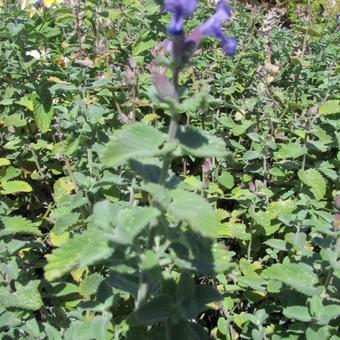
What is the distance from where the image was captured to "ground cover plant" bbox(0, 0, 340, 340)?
132cm

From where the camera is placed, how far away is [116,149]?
1.30m

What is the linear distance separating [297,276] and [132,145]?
1.01 meters

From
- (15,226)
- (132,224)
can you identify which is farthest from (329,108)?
(132,224)

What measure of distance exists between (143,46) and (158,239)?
1944mm

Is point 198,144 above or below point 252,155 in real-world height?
below

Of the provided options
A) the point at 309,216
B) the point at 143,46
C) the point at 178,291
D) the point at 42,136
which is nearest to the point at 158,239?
the point at 178,291

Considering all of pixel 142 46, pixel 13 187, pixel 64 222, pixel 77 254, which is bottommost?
pixel 77 254

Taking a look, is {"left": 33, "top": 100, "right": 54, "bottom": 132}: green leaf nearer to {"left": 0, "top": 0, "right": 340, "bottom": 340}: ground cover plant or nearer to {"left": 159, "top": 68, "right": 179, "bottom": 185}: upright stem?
{"left": 0, "top": 0, "right": 340, "bottom": 340}: ground cover plant

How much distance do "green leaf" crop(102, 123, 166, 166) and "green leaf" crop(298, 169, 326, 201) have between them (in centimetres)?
142

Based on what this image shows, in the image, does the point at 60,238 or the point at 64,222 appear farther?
the point at 60,238

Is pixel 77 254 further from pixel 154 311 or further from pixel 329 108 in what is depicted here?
pixel 329 108

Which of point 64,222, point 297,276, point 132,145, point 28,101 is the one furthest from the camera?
point 28,101

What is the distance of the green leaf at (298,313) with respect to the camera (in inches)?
74.0

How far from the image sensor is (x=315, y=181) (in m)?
2.60
